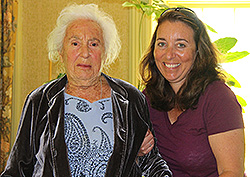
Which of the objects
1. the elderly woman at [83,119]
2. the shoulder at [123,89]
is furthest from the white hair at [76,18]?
the shoulder at [123,89]

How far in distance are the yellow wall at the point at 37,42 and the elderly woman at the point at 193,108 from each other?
1.64m

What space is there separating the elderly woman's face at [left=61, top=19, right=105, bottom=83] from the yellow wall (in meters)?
1.85

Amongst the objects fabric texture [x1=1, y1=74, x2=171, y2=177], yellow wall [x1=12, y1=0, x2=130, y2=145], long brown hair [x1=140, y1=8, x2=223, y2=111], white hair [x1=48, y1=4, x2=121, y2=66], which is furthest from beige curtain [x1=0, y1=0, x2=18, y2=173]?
long brown hair [x1=140, y1=8, x2=223, y2=111]

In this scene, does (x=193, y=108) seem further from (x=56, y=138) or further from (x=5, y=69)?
(x=5, y=69)

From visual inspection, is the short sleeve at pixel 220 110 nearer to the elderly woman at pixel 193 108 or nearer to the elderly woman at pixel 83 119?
the elderly woman at pixel 193 108

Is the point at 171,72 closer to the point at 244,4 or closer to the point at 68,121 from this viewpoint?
the point at 68,121

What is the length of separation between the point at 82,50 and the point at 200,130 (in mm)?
677

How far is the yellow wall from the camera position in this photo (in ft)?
11.5

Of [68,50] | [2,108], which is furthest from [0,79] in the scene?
[68,50]

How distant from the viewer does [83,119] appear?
1.67 metres

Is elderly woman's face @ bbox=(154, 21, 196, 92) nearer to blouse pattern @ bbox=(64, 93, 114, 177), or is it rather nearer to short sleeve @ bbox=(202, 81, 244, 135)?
short sleeve @ bbox=(202, 81, 244, 135)

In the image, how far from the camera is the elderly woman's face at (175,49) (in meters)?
1.79

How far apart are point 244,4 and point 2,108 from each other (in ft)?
8.18

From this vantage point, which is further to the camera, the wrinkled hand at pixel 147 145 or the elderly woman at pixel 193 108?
the wrinkled hand at pixel 147 145
